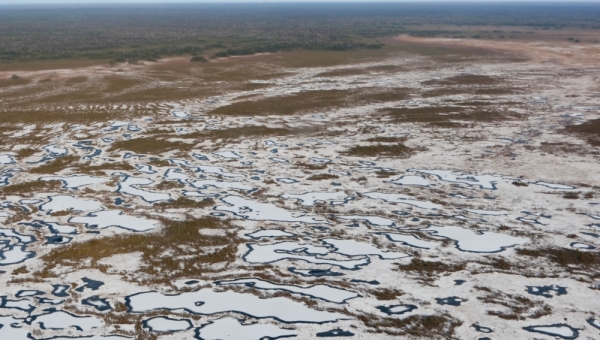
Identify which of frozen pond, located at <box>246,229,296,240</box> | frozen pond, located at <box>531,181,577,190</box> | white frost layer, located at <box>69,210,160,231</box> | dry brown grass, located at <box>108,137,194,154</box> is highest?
dry brown grass, located at <box>108,137,194,154</box>

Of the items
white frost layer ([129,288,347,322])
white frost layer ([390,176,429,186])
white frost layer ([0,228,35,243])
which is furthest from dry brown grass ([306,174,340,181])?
white frost layer ([0,228,35,243])

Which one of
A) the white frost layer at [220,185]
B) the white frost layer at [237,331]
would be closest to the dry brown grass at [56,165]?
the white frost layer at [220,185]

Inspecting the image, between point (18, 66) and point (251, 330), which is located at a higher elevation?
point (18, 66)

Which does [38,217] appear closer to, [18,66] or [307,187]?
[307,187]

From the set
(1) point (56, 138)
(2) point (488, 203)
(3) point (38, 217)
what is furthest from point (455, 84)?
(3) point (38, 217)

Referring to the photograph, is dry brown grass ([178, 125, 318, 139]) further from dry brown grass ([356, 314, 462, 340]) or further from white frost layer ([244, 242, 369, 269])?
dry brown grass ([356, 314, 462, 340])

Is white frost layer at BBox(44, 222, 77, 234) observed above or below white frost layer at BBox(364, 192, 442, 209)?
below
